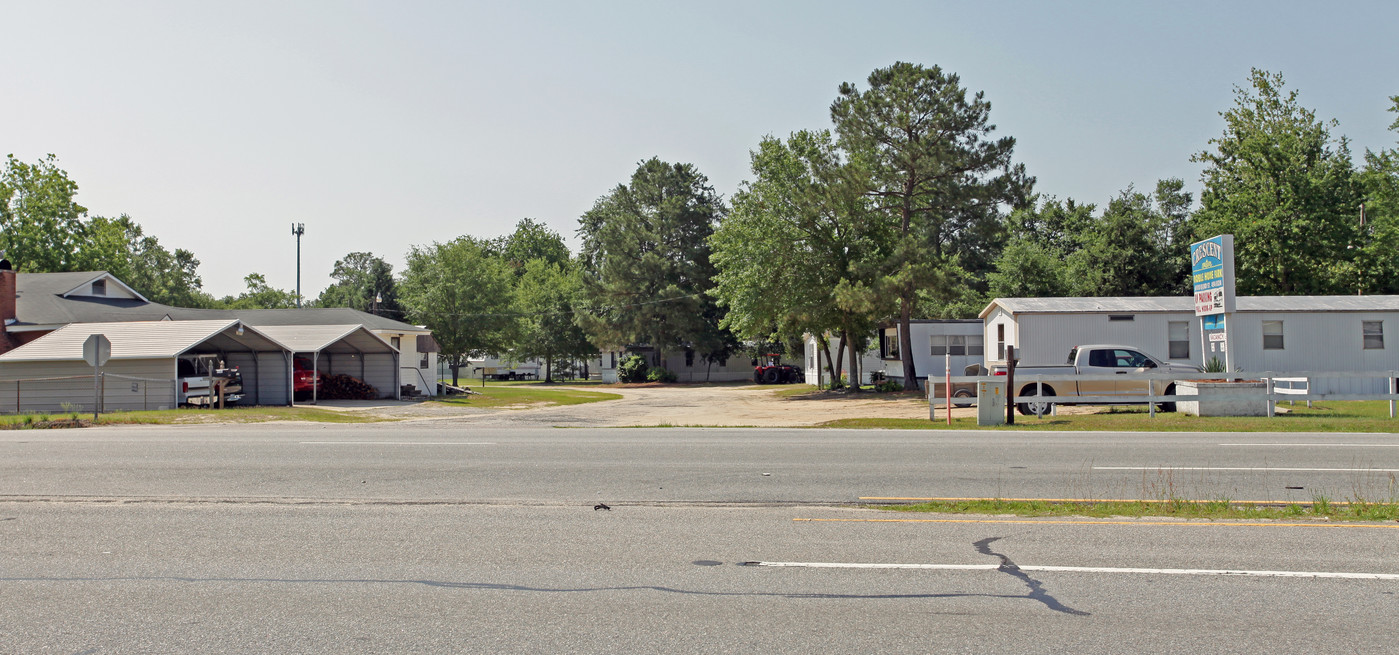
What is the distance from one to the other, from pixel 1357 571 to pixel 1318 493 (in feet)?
12.7

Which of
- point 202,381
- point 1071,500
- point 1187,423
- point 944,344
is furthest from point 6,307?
point 1187,423

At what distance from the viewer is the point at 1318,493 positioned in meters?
9.80

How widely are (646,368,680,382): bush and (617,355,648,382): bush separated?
447 millimetres

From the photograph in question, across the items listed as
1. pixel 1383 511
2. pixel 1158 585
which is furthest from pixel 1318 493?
pixel 1158 585

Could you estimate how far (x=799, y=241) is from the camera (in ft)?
139

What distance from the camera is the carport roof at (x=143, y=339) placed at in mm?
29156

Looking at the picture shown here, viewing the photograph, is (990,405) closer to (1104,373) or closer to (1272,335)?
(1104,373)

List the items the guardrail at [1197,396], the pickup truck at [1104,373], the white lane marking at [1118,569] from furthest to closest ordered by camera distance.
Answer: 1. the pickup truck at [1104,373]
2. the guardrail at [1197,396]
3. the white lane marking at [1118,569]

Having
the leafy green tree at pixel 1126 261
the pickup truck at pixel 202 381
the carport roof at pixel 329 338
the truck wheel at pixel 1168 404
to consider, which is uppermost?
the leafy green tree at pixel 1126 261

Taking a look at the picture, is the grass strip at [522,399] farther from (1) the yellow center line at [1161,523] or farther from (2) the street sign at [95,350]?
(1) the yellow center line at [1161,523]

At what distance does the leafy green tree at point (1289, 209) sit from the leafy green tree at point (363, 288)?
190 ft

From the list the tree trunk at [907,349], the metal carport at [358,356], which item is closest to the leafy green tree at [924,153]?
the tree trunk at [907,349]

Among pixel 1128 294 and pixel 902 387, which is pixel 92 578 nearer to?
pixel 902 387

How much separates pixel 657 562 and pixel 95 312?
3983cm
